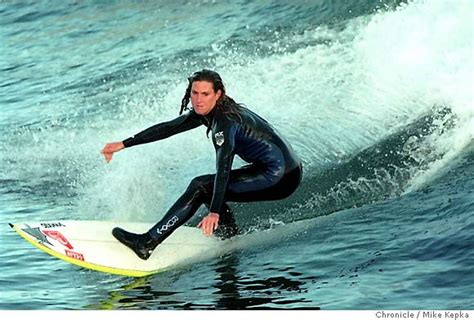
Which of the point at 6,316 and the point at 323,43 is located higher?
the point at 323,43

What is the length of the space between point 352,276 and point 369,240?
10.7 inches

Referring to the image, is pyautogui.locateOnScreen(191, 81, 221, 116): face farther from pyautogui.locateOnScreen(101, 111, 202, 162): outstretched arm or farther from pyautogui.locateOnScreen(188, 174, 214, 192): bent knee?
pyautogui.locateOnScreen(188, 174, 214, 192): bent knee

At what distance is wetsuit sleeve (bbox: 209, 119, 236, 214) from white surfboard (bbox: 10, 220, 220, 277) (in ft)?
1.26

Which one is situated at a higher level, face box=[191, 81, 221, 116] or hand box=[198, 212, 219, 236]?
face box=[191, 81, 221, 116]

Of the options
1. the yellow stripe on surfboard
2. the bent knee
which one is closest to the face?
the bent knee

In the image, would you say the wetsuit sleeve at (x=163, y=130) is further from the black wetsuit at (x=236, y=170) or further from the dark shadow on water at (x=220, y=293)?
the dark shadow on water at (x=220, y=293)

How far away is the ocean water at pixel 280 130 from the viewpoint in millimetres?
4359

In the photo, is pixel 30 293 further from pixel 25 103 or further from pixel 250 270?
pixel 25 103

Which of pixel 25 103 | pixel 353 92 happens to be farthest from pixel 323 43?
pixel 25 103

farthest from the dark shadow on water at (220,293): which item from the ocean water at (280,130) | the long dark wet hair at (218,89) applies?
the long dark wet hair at (218,89)

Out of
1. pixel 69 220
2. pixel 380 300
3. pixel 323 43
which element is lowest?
pixel 380 300

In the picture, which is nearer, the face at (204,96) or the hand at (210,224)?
the hand at (210,224)

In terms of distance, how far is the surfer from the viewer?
4367 mm

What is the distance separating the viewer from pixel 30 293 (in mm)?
4520
